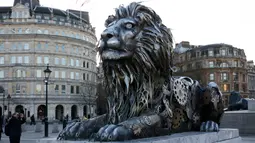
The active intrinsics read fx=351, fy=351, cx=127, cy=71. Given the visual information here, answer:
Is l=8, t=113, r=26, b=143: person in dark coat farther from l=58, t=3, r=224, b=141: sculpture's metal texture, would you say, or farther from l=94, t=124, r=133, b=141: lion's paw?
l=94, t=124, r=133, b=141: lion's paw

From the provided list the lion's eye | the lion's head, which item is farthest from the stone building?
the lion's eye

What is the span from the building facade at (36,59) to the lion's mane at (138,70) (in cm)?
6679

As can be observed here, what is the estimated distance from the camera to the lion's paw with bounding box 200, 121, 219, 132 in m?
6.06

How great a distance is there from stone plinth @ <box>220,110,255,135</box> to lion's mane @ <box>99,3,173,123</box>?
417 inches

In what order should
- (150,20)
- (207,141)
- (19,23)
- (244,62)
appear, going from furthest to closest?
(244,62) → (19,23) → (207,141) → (150,20)

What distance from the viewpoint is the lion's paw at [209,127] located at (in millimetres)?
6062

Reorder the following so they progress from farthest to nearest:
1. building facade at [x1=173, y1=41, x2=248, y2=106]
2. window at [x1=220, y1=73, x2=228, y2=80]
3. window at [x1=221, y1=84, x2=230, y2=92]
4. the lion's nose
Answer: window at [x1=221, y1=84, x2=230, y2=92] → window at [x1=220, y1=73, x2=228, y2=80] → building facade at [x1=173, y1=41, x2=248, y2=106] → the lion's nose

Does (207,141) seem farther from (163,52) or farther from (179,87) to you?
(163,52)

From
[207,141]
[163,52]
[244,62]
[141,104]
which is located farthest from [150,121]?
[244,62]

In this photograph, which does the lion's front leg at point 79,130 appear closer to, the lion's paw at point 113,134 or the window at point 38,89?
the lion's paw at point 113,134

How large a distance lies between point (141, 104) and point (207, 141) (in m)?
1.43

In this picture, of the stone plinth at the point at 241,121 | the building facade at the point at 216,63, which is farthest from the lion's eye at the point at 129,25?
the building facade at the point at 216,63

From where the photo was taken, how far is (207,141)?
18.0ft

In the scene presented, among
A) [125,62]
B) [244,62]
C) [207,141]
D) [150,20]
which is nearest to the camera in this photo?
[125,62]
